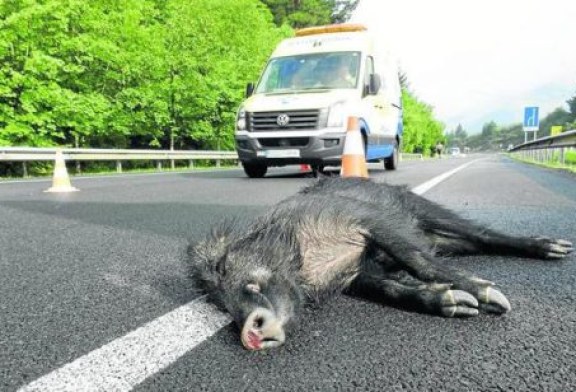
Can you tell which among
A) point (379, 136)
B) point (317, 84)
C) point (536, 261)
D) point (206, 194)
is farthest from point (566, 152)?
point (536, 261)

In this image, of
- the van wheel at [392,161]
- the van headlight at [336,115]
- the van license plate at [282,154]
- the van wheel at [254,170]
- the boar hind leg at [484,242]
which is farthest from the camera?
the van wheel at [392,161]

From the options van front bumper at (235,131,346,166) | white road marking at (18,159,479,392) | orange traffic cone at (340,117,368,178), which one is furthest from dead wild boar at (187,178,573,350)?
van front bumper at (235,131,346,166)

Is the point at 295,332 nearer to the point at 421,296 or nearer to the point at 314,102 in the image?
the point at 421,296

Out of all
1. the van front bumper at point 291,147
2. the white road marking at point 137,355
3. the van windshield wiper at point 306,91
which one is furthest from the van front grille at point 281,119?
the white road marking at point 137,355

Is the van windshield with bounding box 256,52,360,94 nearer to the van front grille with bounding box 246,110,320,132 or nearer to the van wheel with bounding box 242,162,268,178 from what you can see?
the van front grille with bounding box 246,110,320,132

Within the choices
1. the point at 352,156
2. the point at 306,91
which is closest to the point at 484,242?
the point at 352,156

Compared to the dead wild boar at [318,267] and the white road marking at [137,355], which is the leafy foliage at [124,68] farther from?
the white road marking at [137,355]

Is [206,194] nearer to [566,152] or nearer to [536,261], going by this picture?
[536,261]

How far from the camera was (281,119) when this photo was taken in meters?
10.8

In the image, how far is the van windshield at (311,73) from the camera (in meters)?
11.6

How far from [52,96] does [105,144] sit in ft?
35.9

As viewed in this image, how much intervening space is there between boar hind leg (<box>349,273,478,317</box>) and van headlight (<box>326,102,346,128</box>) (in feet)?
27.3

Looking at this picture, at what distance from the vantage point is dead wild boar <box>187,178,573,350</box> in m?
1.89

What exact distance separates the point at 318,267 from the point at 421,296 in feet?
1.57
